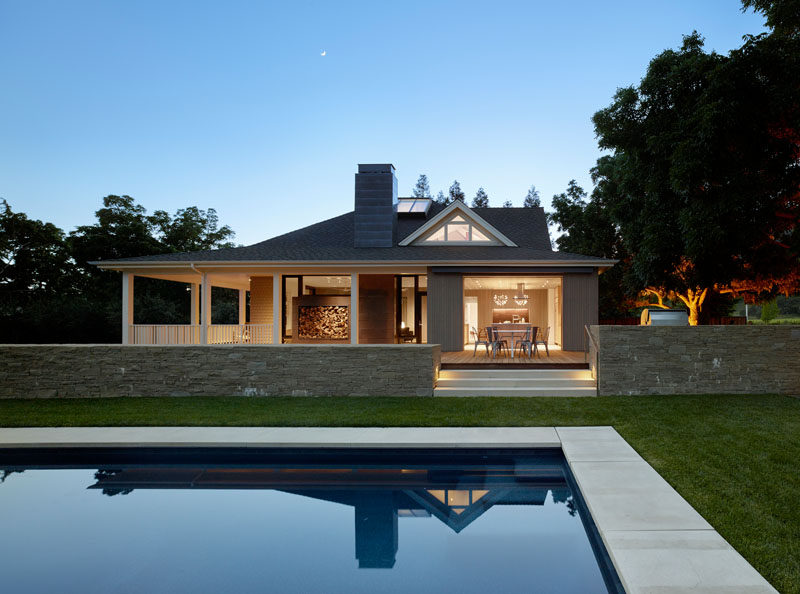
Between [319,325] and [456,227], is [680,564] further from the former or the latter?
[319,325]

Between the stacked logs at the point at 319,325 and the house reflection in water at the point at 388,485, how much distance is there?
982 cm

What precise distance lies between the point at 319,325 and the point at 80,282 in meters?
20.9

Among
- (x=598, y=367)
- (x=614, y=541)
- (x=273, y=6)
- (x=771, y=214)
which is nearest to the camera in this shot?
(x=614, y=541)

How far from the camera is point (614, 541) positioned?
3.75 metres

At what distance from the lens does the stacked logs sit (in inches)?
645

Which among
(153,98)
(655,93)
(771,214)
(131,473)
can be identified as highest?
(153,98)

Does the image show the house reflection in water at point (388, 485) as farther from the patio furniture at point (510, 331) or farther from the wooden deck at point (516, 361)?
the patio furniture at point (510, 331)

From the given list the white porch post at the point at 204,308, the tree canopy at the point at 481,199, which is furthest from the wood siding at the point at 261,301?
the tree canopy at the point at 481,199

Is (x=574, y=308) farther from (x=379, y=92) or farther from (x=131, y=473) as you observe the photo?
(x=379, y=92)

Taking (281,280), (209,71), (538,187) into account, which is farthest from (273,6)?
(538,187)

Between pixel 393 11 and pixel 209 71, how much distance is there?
7.76 m

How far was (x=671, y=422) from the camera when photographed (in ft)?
26.3

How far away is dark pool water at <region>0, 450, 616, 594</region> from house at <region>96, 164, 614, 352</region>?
7849 mm

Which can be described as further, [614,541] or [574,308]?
[574,308]
